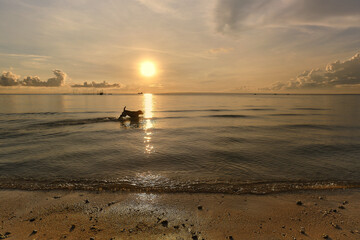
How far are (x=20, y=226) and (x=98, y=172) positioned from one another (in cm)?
451

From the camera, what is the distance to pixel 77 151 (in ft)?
47.8

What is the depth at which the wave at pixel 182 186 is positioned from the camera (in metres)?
8.39

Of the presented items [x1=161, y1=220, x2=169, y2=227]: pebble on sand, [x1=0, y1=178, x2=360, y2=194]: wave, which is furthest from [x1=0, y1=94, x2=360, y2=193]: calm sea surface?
[x1=161, y1=220, x2=169, y2=227]: pebble on sand

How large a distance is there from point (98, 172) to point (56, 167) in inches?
120

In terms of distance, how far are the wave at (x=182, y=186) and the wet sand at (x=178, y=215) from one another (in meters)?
0.40

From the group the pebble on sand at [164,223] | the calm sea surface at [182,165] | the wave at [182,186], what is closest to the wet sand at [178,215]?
the pebble on sand at [164,223]

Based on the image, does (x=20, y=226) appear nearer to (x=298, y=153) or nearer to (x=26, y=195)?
(x=26, y=195)

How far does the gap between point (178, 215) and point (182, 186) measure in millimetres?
2349

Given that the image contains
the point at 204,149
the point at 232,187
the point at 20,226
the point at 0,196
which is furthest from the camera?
the point at 204,149

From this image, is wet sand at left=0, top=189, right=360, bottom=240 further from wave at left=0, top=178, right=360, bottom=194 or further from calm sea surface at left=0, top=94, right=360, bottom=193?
calm sea surface at left=0, top=94, right=360, bottom=193

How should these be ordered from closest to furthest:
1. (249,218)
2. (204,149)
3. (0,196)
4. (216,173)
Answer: (249,218) < (0,196) < (216,173) < (204,149)

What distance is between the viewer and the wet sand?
5570 mm

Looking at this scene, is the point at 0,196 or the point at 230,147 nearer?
the point at 0,196

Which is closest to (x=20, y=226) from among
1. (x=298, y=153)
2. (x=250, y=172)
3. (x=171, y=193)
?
(x=171, y=193)
